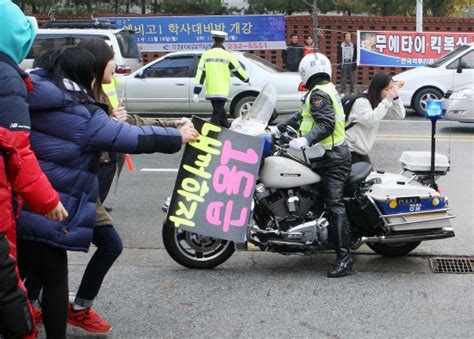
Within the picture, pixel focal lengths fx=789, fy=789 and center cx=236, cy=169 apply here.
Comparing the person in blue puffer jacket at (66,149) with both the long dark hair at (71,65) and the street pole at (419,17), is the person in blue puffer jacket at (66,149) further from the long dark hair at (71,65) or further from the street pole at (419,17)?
the street pole at (419,17)

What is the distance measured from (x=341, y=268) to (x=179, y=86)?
1010cm

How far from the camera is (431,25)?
22969 millimetres

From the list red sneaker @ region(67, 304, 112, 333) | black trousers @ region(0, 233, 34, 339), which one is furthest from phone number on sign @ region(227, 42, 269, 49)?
black trousers @ region(0, 233, 34, 339)

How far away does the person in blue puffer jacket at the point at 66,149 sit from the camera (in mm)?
3957

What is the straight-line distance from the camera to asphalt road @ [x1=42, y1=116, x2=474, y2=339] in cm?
484

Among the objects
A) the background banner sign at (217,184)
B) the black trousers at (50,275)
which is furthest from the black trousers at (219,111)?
the black trousers at (50,275)


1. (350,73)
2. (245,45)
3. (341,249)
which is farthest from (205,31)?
(341,249)

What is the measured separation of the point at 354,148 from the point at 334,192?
31.5 inches

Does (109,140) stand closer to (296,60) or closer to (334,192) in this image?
(334,192)

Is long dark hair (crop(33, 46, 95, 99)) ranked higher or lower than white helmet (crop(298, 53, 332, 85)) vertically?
higher

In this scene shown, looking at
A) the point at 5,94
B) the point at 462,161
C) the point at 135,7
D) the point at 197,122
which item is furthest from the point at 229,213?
the point at 135,7

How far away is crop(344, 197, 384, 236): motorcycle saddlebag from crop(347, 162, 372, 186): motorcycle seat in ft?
0.44

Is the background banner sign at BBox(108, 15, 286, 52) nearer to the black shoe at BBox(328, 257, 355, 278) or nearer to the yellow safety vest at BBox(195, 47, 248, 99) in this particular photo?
the yellow safety vest at BBox(195, 47, 248, 99)

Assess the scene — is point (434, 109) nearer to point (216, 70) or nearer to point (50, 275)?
point (50, 275)
